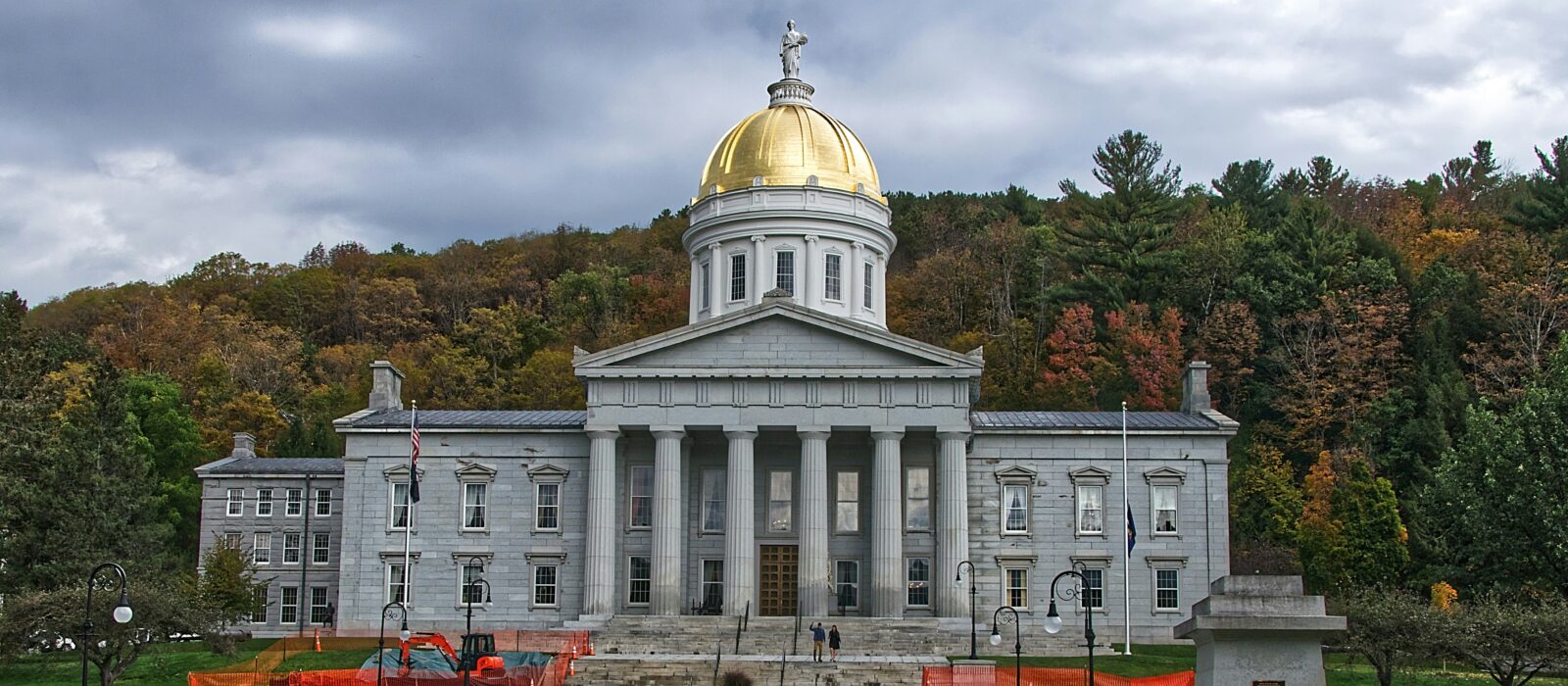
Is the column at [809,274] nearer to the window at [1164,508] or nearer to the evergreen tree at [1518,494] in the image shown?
the window at [1164,508]

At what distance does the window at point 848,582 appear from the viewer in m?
61.6

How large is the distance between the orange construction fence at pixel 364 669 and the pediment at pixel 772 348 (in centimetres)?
970

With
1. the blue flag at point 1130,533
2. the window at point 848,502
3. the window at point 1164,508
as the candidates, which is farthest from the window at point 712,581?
the window at point 1164,508

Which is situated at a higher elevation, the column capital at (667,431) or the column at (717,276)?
the column at (717,276)

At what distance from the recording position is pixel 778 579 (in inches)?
2434

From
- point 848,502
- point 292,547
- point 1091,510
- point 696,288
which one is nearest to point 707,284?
point 696,288

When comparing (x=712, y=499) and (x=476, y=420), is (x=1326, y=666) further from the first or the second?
(x=476, y=420)

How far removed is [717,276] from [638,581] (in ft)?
47.2

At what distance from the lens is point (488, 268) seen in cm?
12181

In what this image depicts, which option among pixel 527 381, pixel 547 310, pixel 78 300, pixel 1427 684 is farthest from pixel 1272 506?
pixel 78 300

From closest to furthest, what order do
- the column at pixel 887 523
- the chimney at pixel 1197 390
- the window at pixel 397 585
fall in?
the column at pixel 887 523, the window at pixel 397 585, the chimney at pixel 1197 390

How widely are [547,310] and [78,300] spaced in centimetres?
3431

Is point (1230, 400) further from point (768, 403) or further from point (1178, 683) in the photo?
point (1178, 683)

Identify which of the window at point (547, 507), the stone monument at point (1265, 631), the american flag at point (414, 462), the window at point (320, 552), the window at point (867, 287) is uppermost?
the window at point (867, 287)
